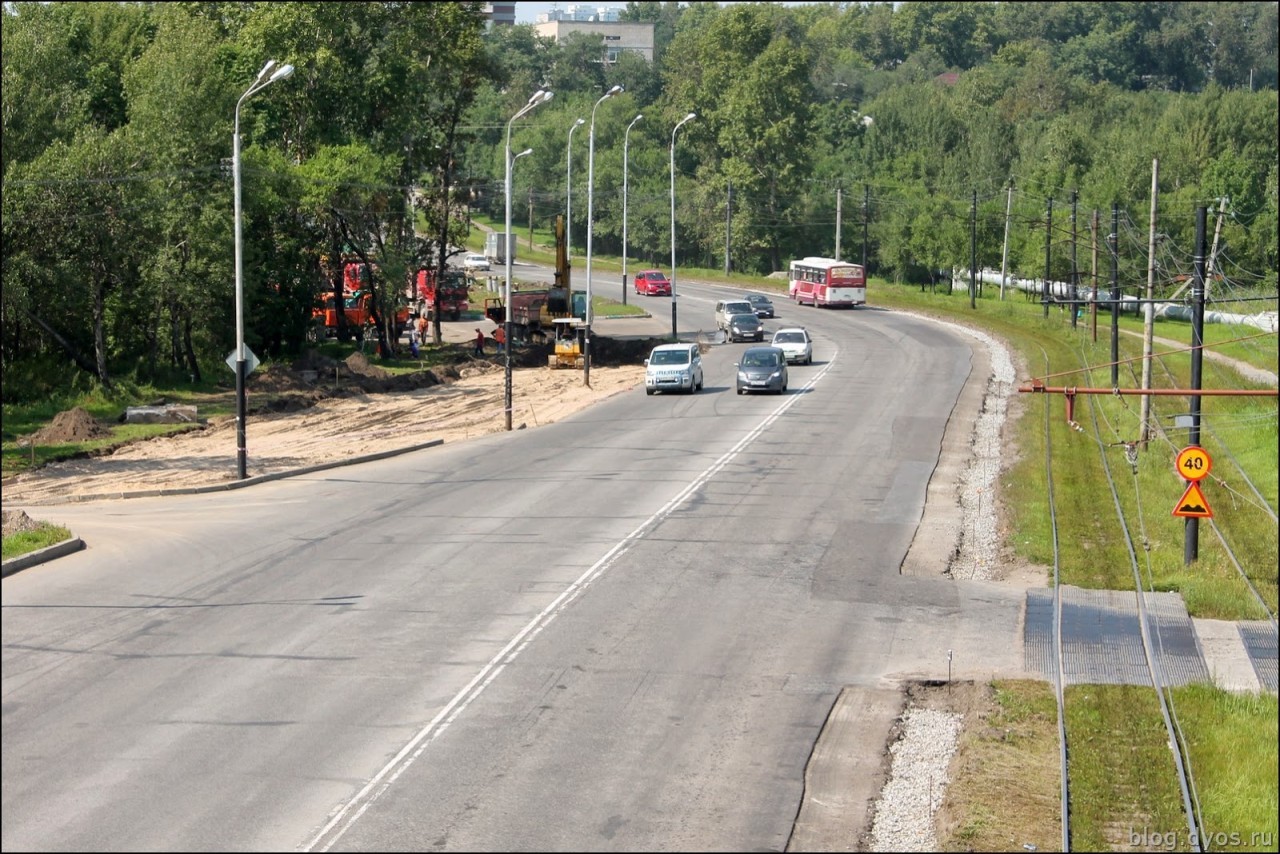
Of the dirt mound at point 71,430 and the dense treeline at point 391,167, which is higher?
the dense treeline at point 391,167

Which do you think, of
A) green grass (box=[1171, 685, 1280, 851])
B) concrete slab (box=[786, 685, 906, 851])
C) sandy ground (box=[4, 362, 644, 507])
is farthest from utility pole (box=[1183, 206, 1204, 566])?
sandy ground (box=[4, 362, 644, 507])

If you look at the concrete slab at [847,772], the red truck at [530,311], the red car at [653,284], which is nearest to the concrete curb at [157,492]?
the concrete slab at [847,772]

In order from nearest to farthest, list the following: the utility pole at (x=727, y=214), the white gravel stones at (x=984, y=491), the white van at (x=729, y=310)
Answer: the white gravel stones at (x=984, y=491) → the white van at (x=729, y=310) → the utility pole at (x=727, y=214)

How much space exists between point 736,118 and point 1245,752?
103 meters

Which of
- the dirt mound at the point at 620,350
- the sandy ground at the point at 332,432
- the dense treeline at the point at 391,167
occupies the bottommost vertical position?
the sandy ground at the point at 332,432

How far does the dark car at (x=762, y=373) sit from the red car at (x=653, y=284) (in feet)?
150

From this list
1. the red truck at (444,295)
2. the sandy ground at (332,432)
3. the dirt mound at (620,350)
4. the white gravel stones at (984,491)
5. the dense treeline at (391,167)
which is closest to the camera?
the white gravel stones at (984,491)

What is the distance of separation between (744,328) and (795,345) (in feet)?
31.3

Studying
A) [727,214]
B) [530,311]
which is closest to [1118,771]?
[530,311]

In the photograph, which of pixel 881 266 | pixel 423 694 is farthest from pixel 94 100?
pixel 881 266

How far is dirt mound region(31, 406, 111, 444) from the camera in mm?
41031

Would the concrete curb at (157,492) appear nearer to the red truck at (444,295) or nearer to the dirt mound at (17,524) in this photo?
the dirt mound at (17,524)

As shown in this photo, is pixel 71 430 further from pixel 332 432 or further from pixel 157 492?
pixel 157 492

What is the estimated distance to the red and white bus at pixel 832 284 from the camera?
3287 inches
